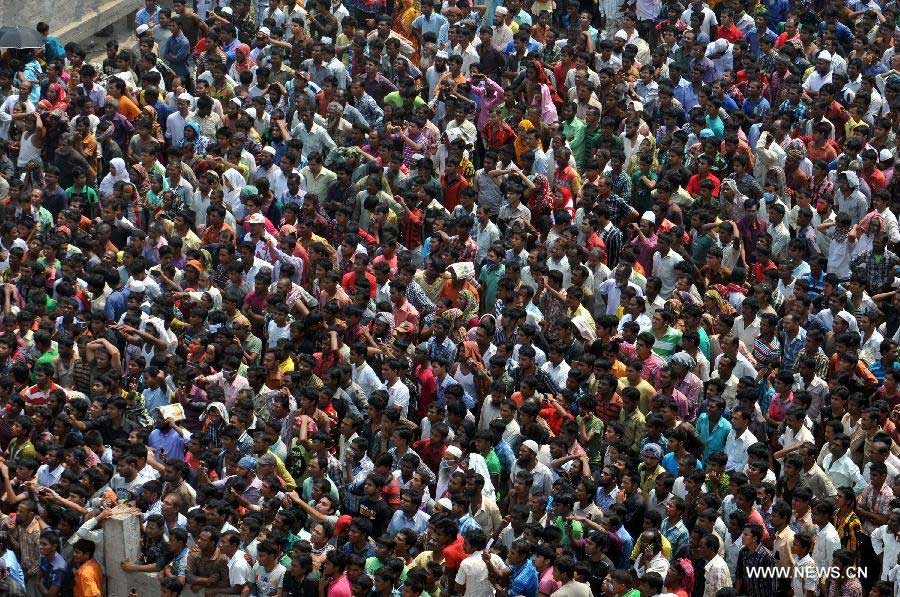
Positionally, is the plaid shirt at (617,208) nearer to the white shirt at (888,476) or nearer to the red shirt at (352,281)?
the red shirt at (352,281)

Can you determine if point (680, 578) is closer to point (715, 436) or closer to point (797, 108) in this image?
point (715, 436)

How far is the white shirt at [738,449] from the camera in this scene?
62.5 ft

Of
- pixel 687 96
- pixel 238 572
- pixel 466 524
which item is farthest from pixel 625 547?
pixel 687 96

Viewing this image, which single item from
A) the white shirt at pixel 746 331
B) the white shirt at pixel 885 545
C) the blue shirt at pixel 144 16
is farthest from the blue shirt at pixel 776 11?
the white shirt at pixel 885 545

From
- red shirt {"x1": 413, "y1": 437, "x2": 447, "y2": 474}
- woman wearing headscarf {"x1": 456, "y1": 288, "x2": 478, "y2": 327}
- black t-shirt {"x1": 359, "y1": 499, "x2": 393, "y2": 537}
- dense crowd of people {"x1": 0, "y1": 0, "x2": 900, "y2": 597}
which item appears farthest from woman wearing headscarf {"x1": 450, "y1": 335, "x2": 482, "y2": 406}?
black t-shirt {"x1": 359, "y1": 499, "x2": 393, "y2": 537}

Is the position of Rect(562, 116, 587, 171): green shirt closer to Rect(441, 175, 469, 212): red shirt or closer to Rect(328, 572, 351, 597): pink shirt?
Rect(441, 175, 469, 212): red shirt

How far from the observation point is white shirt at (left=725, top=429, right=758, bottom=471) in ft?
62.5

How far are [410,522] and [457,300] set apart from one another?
154 inches

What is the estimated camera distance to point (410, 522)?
59.3ft

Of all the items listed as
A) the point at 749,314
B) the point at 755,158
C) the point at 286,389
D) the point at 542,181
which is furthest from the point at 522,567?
the point at 755,158

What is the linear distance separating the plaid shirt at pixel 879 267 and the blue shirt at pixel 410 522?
6715 millimetres

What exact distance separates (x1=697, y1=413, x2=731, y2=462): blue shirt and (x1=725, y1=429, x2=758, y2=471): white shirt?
3.3 inches

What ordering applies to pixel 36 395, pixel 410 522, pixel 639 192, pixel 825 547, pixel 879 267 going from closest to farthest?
pixel 825 547, pixel 410 522, pixel 36 395, pixel 879 267, pixel 639 192

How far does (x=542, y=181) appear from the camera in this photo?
23266 millimetres
